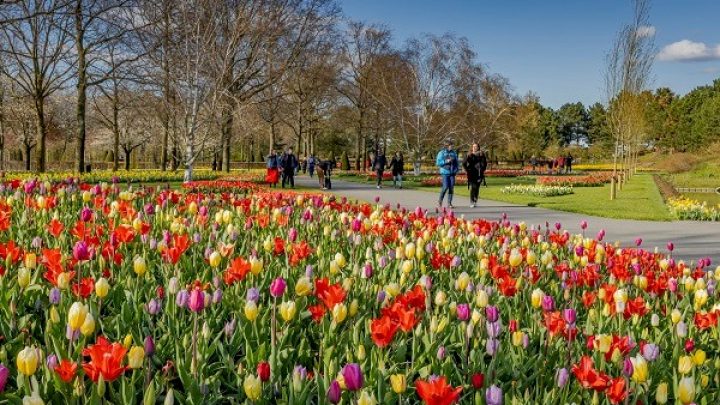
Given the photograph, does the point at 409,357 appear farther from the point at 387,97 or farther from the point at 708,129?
the point at 708,129

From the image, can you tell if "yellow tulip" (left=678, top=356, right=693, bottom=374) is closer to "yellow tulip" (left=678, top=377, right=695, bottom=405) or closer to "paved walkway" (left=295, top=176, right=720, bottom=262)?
"yellow tulip" (left=678, top=377, right=695, bottom=405)

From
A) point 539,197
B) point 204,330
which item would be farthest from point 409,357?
point 539,197

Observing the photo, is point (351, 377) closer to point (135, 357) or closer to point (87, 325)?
point (135, 357)

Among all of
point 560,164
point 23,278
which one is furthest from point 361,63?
point 23,278

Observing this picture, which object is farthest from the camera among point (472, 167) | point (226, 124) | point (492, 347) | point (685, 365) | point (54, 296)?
point (226, 124)

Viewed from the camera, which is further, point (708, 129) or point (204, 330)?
point (708, 129)

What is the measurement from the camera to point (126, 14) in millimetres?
24438

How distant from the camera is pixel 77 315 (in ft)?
6.09

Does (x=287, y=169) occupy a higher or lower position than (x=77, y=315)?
higher

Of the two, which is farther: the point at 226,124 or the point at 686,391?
the point at 226,124

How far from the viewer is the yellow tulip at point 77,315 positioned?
1.85 m

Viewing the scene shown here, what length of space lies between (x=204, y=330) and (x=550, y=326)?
133 cm

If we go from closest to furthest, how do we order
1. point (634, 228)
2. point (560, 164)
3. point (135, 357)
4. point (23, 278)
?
1. point (135, 357)
2. point (23, 278)
3. point (634, 228)
4. point (560, 164)

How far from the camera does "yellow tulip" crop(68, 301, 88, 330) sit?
6.07 ft
